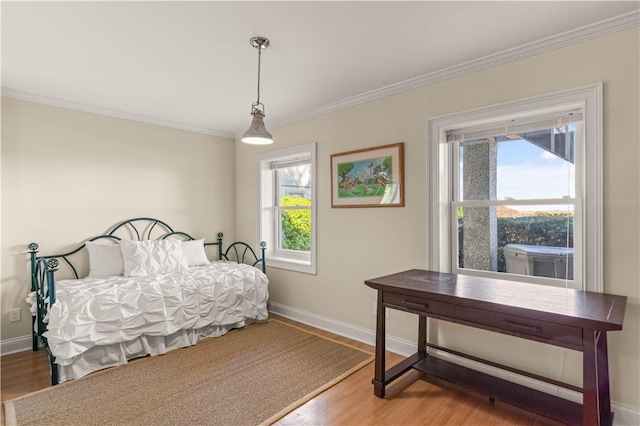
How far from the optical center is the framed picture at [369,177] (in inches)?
118

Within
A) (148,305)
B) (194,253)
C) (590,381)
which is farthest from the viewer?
(194,253)

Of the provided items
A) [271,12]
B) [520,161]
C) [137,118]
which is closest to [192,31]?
[271,12]

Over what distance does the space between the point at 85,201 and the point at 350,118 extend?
2873mm

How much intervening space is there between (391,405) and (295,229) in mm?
2444

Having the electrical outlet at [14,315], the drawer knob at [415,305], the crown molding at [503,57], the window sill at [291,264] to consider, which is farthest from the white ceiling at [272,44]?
the electrical outlet at [14,315]

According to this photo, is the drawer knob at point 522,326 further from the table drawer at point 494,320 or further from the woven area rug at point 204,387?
the woven area rug at point 204,387

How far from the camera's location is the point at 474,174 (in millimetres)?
2719

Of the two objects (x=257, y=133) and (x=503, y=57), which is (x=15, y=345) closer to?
(x=257, y=133)

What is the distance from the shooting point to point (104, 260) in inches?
133

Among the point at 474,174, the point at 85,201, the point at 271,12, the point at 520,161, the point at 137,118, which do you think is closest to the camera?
the point at 271,12

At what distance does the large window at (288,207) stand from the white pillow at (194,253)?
2.50ft

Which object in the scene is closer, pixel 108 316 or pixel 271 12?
pixel 271 12

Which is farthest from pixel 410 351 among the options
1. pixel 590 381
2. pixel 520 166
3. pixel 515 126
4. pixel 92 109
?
pixel 92 109

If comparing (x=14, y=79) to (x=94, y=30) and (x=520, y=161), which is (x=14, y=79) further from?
(x=520, y=161)
